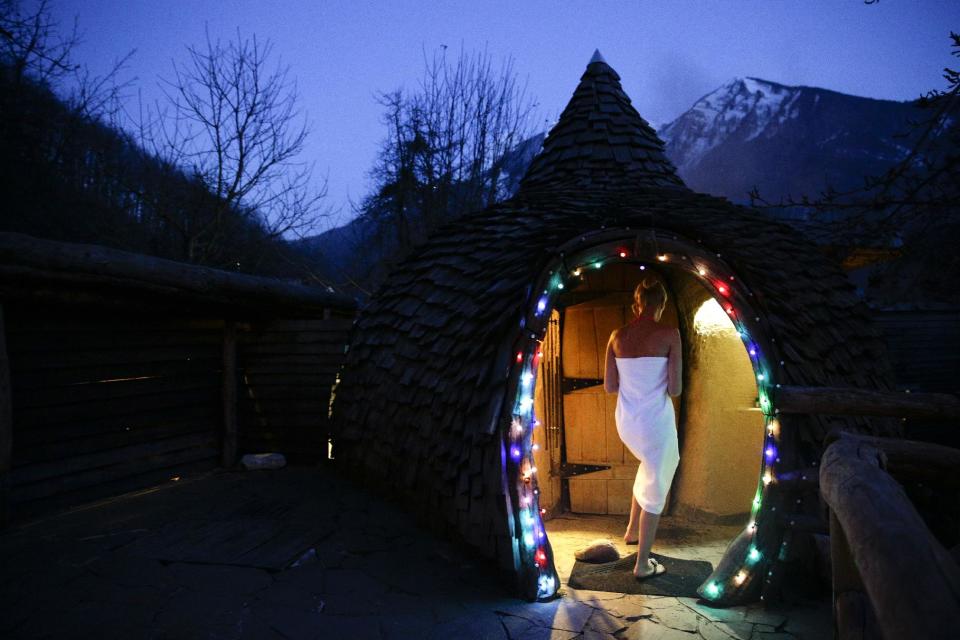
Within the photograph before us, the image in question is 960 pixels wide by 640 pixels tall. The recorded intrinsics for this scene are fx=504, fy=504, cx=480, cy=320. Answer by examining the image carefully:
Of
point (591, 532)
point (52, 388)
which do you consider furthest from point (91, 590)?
point (591, 532)

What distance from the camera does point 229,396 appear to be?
650 centimetres

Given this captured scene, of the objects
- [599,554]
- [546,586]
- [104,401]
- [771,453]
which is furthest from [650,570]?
[104,401]

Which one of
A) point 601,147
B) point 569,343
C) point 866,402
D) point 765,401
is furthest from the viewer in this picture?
point 601,147

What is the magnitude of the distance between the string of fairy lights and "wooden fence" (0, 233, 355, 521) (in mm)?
3635

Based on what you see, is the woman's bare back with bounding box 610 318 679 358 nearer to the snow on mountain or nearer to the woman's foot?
the woman's foot

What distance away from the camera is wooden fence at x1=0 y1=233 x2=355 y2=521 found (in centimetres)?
436

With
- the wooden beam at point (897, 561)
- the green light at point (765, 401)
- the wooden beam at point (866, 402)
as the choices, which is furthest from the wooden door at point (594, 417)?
the wooden beam at point (897, 561)

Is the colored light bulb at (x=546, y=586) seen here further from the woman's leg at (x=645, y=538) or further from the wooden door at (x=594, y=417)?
the wooden door at (x=594, y=417)

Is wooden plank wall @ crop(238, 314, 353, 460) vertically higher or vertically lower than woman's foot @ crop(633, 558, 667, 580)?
higher

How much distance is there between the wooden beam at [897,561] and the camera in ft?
3.11

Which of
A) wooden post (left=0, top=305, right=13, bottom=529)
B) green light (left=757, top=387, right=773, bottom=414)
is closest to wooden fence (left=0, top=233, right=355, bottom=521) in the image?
wooden post (left=0, top=305, right=13, bottom=529)

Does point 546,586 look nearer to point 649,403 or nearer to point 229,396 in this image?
point 649,403

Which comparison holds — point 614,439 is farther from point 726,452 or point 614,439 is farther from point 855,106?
point 855,106

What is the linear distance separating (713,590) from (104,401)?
5.78 m
